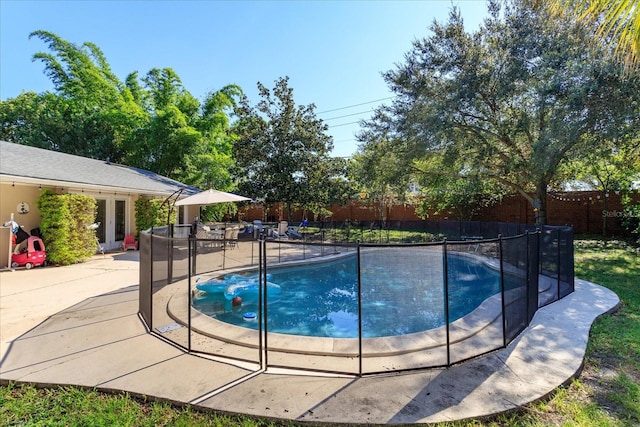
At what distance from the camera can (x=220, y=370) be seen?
3277 mm

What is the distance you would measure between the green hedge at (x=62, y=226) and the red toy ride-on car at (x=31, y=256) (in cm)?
21

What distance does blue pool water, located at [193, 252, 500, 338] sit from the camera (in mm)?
4125

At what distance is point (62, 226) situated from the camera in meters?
8.99

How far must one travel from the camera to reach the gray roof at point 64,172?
8.61 metres

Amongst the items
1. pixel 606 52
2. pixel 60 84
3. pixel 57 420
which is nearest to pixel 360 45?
pixel 606 52

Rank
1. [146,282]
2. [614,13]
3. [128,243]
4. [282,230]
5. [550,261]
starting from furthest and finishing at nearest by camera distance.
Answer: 1. [282,230]
2. [128,243]
3. [550,261]
4. [146,282]
5. [614,13]

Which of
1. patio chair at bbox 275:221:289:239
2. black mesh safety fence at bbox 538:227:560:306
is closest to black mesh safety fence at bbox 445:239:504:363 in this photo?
black mesh safety fence at bbox 538:227:560:306

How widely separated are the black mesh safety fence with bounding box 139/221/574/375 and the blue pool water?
17 mm

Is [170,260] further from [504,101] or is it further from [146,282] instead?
[504,101]

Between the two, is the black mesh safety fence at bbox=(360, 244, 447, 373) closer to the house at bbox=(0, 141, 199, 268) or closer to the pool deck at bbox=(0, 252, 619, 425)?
the pool deck at bbox=(0, 252, 619, 425)

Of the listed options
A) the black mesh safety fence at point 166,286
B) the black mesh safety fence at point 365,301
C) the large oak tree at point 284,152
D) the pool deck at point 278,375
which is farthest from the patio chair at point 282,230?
the pool deck at point 278,375

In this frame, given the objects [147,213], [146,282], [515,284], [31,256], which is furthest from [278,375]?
[147,213]

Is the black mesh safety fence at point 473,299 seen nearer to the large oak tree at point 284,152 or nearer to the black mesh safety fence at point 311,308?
the black mesh safety fence at point 311,308

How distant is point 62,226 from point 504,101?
49.2 ft
